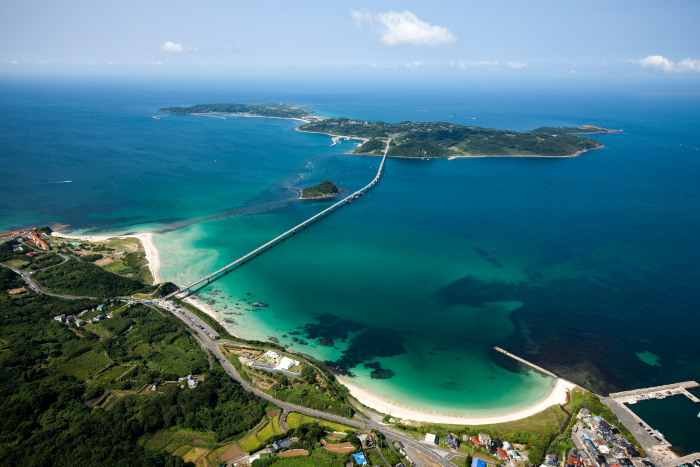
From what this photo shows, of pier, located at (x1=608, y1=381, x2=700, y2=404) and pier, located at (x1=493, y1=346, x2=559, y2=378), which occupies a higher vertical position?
pier, located at (x1=608, y1=381, x2=700, y2=404)

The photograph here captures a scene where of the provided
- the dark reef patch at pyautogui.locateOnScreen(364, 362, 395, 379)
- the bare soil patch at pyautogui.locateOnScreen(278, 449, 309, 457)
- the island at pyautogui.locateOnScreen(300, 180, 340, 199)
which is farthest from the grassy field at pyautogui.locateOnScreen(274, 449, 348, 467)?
the island at pyautogui.locateOnScreen(300, 180, 340, 199)

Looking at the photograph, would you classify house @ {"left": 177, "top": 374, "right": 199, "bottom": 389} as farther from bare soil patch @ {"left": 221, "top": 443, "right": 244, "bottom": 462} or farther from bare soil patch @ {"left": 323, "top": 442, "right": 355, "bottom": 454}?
bare soil patch @ {"left": 323, "top": 442, "right": 355, "bottom": 454}

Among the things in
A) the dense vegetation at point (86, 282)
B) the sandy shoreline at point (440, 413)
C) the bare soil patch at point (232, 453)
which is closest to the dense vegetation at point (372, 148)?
the dense vegetation at point (86, 282)

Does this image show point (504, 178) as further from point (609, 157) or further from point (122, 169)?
point (122, 169)

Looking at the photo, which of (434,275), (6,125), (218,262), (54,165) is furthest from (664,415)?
(6,125)

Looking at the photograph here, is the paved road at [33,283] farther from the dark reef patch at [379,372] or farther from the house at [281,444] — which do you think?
the dark reef patch at [379,372]

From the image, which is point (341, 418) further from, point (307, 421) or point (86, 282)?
point (86, 282)
